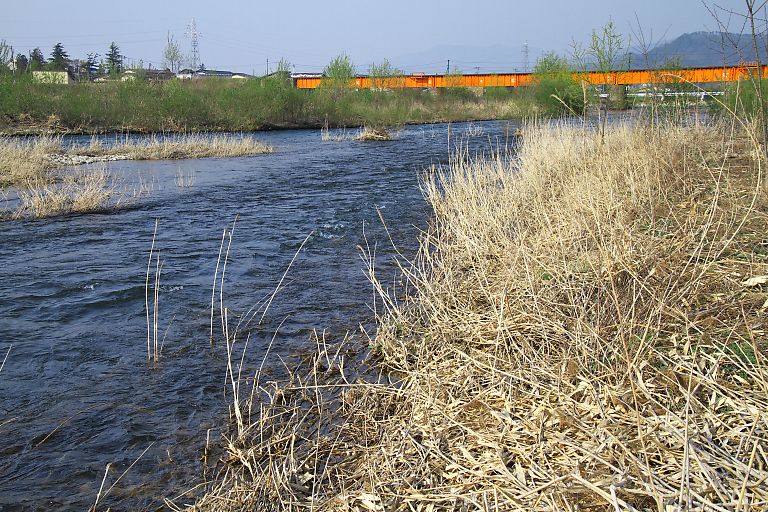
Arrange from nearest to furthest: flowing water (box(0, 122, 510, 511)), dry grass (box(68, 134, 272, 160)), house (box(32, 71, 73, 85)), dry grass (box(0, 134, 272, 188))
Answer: flowing water (box(0, 122, 510, 511)) → dry grass (box(0, 134, 272, 188)) → dry grass (box(68, 134, 272, 160)) → house (box(32, 71, 73, 85))

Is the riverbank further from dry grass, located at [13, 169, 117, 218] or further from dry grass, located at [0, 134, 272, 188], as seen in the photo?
dry grass, located at [13, 169, 117, 218]

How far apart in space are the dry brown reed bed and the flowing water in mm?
564

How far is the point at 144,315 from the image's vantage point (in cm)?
625

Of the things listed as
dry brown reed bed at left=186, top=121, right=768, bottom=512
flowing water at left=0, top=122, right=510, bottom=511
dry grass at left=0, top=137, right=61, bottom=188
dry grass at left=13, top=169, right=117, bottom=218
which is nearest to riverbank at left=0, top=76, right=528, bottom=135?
dry grass at left=0, top=137, right=61, bottom=188

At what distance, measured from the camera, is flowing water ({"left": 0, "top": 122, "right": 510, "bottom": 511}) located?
369 cm

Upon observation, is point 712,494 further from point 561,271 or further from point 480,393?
Result: point 561,271

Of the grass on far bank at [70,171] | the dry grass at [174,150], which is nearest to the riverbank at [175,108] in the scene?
the dry grass at [174,150]

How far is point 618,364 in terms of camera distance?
2910mm

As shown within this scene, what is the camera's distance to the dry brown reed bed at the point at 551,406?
231 cm

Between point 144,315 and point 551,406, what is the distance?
15.2ft

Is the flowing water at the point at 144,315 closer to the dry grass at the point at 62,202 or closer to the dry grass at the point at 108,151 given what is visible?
→ the dry grass at the point at 62,202

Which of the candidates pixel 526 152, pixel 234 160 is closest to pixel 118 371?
pixel 526 152

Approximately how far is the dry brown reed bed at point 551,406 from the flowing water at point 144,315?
56 cm

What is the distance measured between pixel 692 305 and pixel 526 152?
7741mm
